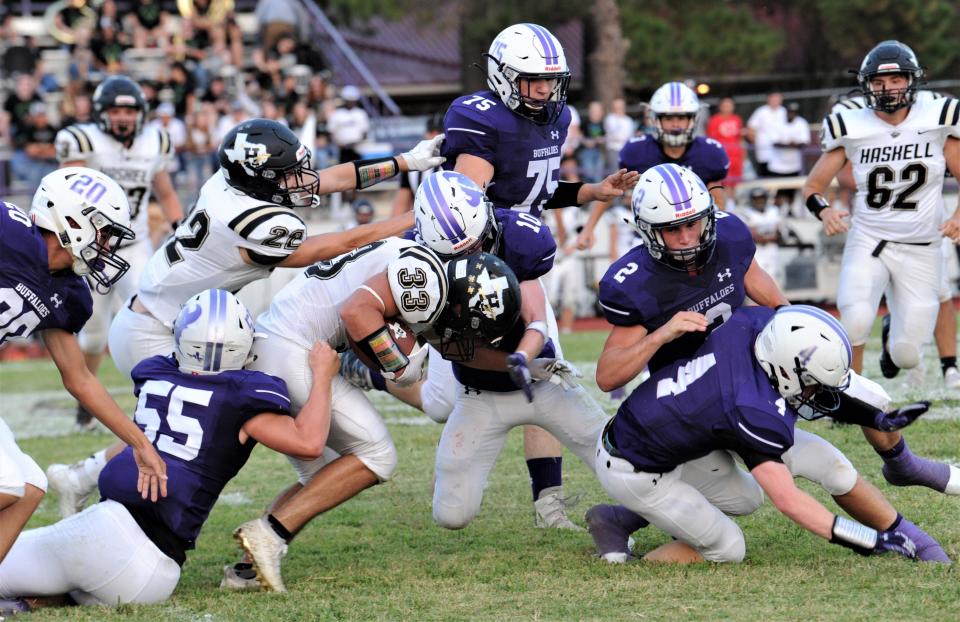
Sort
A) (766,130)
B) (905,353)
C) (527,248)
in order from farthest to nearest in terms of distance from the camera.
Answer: (766,130) < (905,353) < (527,248)

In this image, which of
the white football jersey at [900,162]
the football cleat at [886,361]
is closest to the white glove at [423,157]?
the white football jersey at [900,162]

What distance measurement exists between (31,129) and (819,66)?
1250 cm

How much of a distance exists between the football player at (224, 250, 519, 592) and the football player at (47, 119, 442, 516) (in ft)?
0.64

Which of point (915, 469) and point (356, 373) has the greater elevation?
point (356, 373)

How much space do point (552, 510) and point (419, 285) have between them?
1304 millimetres

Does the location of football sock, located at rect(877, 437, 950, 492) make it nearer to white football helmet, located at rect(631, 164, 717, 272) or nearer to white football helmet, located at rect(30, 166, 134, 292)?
white football helmet, located at rect(631, 164, 717, 272)

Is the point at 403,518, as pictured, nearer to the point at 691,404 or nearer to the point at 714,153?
the point at 691,404

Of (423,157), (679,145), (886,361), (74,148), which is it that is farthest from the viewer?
(74,148)

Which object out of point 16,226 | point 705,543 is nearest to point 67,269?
point 16,226

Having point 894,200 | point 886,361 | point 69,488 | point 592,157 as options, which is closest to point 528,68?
point 894,200

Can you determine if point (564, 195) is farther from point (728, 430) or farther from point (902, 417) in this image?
point (902, 417)

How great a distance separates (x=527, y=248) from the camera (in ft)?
14.9

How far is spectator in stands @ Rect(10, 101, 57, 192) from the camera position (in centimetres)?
1425

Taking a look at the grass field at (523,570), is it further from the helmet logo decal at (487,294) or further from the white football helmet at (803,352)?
the helmet logo decal at (487,294)
